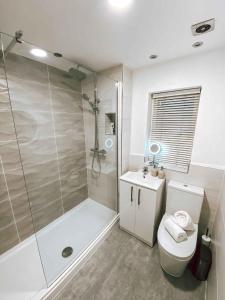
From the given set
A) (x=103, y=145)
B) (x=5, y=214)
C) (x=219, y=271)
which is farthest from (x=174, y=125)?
(x=5, y=214)

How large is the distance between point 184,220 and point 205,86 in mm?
1473

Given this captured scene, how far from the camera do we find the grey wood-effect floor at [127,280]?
1276 mm

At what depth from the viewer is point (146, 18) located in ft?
3.26

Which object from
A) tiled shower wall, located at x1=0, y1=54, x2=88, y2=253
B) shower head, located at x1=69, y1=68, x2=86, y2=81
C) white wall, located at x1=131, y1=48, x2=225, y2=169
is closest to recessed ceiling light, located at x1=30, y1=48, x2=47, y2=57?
tiled shower wall, located at x1=0, y1=54, x2=88, y2=253

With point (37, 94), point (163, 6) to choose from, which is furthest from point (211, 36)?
point (37, 94)

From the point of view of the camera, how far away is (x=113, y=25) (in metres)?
1.07

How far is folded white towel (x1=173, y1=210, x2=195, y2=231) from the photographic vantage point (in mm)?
1434

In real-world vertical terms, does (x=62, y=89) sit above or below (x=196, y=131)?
above

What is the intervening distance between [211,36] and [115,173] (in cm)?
189

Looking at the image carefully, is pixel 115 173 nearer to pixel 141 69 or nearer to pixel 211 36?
pixel 141 69

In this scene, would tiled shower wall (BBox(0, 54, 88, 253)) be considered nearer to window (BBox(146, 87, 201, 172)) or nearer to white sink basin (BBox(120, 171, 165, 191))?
white sink basin (BBox(120, 171, 165, 191))

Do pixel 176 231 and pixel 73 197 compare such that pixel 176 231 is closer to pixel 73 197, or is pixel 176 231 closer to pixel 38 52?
pixel 73 197

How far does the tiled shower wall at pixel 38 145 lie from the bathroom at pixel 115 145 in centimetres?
1

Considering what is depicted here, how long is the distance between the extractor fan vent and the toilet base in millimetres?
1971
